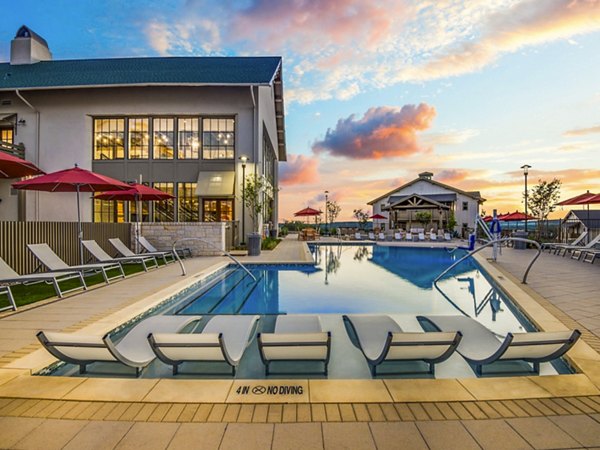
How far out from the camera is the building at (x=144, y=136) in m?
18.3

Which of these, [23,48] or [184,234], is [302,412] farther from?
[23,48]

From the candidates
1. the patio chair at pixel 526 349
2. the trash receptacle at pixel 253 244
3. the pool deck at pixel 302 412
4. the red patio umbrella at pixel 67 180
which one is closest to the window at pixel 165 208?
the trash receptacle at pixel 253 244

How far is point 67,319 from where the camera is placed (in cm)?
492

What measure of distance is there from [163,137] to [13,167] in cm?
1318

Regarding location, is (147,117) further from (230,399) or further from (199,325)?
(230,399)

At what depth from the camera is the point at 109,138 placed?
19281 millimetres

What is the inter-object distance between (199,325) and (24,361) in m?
2.27

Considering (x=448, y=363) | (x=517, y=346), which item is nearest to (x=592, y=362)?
(x=517, y=346)

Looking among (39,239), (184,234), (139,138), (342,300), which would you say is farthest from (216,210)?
(342,300)

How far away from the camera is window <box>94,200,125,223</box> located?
18609 millimetres

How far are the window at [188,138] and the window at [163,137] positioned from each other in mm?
429

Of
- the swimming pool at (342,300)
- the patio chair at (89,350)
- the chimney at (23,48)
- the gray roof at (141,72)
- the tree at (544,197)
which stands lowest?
the swimming pool at (342,300)

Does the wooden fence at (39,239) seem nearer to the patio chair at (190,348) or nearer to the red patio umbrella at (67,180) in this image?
the red patio umbrella at (67,180)

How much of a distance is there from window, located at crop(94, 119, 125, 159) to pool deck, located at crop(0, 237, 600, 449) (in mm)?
18204
